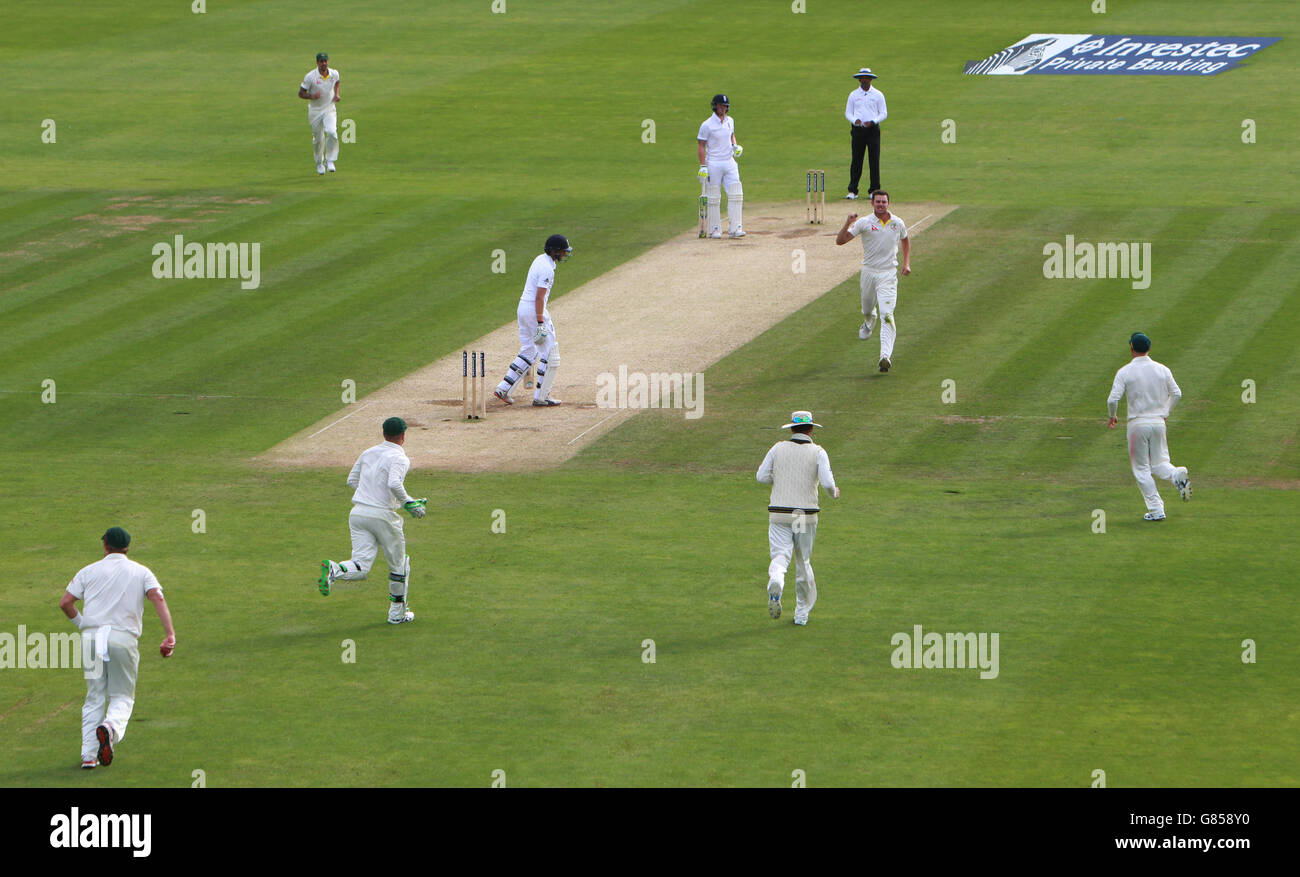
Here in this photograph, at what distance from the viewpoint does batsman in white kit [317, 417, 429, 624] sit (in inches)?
750

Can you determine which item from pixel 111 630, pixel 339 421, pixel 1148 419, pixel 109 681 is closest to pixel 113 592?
pixel 111 630

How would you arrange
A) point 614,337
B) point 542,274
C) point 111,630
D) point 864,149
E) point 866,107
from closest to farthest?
point 111,630 → point 542,274 → point 614,337 → point 866,107 → point 864,149

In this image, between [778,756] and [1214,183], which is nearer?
[778,756]

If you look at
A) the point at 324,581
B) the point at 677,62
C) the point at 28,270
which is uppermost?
the point at 677,62

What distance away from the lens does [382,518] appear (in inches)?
752

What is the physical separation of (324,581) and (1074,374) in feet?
45.3

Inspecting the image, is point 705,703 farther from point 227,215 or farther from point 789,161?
point 789,161

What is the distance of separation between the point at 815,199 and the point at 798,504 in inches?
783

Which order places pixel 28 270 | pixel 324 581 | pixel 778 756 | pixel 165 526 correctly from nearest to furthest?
1. pixel 778 756
2. pixel 324 581
3. pixel 165 526
4. pixel 28 270

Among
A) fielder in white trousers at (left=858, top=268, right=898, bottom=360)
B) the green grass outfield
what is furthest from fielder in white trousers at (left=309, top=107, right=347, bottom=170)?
fielder in white trousers at (left=858, top=268, right=898, bottom=360)

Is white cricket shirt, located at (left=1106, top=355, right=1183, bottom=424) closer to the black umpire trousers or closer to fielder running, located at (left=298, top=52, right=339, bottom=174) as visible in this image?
the black umpire trousers

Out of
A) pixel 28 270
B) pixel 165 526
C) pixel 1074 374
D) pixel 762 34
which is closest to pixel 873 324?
pixel 1074 374

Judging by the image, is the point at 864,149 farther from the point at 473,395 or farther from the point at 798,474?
the point at 798,474

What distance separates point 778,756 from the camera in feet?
51.6
